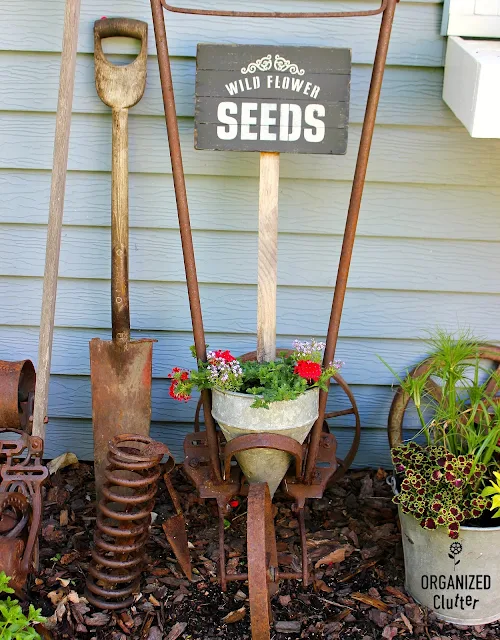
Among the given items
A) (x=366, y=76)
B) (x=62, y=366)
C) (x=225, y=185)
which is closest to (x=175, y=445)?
(x=62, y=366)

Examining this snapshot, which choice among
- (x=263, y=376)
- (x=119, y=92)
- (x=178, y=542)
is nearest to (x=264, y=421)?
(x=263, y=376)

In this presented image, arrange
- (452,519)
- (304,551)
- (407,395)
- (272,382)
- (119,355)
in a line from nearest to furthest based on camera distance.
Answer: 1. (452,519)
2. (272,382)
3. (304,551)
4. (119,355)
5. (407,395)

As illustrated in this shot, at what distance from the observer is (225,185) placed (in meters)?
2.95

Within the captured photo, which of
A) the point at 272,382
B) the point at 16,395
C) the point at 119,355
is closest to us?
the point at 272,382

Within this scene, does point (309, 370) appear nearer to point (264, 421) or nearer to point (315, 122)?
point (264, 421)

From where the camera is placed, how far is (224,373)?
2.51m

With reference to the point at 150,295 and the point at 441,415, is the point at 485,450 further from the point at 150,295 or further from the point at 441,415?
the point at 150,295

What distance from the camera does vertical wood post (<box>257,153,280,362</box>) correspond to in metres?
2.61

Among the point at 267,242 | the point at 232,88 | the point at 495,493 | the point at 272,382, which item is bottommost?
the point at 495,493

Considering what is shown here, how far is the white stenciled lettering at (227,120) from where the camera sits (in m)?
2.59

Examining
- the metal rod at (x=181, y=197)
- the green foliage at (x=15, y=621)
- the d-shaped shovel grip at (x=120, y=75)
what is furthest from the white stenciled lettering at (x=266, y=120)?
the green foliage at (x=15, y=621)

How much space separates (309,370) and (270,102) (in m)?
0.91

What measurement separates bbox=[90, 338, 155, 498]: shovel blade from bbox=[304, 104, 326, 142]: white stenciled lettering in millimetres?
993

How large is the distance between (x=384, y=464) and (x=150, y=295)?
1.26 metres
